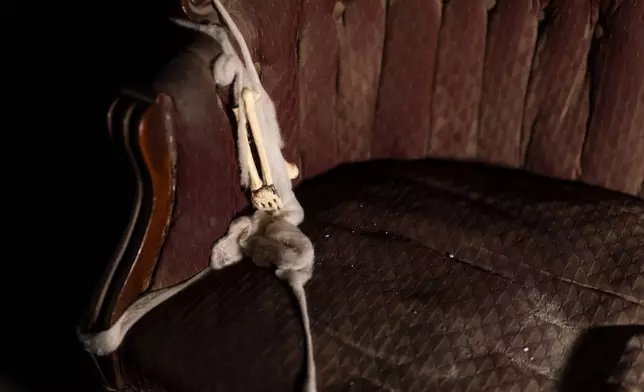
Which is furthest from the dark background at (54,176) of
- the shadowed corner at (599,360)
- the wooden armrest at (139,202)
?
the shadowed corner at (599,360)

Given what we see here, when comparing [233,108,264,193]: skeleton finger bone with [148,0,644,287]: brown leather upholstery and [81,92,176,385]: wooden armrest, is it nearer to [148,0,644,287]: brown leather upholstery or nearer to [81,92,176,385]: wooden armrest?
[148,0,644,287]: brown leather upholstery

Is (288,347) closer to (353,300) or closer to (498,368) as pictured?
(353,300)

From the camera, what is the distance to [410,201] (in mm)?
1135

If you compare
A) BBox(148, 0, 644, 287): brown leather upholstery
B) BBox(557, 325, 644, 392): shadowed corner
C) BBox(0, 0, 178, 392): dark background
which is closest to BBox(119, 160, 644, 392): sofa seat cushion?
BBox(557, 325, 644, 392): shadowed corner

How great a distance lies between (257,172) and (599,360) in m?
0.50

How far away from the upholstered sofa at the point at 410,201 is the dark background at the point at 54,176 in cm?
26

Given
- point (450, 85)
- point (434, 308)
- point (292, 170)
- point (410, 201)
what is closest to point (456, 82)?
point (450, 85)

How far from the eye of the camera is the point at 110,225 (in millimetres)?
1186

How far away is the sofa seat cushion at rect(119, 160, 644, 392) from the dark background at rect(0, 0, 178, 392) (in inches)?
12.6

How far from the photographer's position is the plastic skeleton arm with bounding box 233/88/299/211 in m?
0.98

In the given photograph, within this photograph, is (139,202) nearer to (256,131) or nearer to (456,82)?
(256,131)

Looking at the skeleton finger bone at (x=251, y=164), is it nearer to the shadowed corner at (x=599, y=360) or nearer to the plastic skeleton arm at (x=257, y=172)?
the plastic skeleton arm at (x=257, y=172)

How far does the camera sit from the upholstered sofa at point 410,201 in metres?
0.88

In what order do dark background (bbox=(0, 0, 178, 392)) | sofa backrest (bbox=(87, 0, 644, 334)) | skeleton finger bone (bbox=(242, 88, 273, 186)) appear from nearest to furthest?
1. skeleton finger bone (bbox=(242, 88, 273, 186))
2. sofa backrest (bbox=(87, 0, 644, 334))
3. dark background (bbox=(0, 0, 178, 392))
